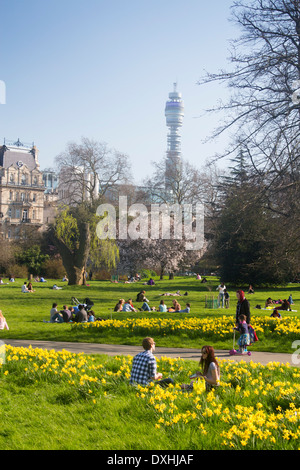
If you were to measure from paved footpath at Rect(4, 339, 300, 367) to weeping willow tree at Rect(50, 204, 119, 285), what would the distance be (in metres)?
21.8

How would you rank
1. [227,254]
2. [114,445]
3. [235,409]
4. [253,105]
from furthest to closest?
[227,254] < [253,105] < [235,409] < [114,445]

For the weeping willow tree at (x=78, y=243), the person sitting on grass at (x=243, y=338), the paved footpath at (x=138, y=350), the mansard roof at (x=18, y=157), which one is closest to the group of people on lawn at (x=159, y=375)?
the paved footpath at (x=138, y=350)

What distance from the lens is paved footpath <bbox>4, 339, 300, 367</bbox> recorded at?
12797 millimetres

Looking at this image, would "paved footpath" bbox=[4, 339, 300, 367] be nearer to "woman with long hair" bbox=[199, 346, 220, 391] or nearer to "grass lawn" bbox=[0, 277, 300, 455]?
"grass lawn" bbox=[0, 277, 300, 455]

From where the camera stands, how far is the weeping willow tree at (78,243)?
3691cm

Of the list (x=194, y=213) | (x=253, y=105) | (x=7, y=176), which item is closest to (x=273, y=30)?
(x=253, y=105)

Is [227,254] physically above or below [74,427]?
above

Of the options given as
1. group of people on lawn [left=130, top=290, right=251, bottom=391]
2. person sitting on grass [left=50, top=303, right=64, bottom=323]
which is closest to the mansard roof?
person sitting on grass [left=50, top=303, right=64, bottom=323]

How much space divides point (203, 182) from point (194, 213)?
3.69 metres

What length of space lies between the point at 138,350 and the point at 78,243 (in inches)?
1092

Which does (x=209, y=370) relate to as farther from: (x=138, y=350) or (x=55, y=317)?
(x=55, y=317)

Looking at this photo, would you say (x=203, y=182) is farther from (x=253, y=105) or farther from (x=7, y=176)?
(x=7, y=176)

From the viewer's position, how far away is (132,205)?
5984 cm

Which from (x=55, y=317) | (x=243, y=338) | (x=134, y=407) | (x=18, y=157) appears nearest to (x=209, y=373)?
(x=134, y=407)
